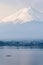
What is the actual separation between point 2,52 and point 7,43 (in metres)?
0.98

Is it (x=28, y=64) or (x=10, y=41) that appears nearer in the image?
(x=28, y=64)

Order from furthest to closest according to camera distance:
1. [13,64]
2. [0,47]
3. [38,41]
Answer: [0,47] → [38,41] → [13,64]

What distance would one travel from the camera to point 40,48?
9.94 m

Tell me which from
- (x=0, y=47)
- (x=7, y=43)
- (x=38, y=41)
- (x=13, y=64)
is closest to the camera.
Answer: (x=13, y=64)

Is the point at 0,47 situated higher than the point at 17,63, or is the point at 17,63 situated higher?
the point at 0,47

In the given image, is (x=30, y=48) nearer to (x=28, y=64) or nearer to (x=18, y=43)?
(x=18, y=43)

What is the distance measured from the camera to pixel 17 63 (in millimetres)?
7531

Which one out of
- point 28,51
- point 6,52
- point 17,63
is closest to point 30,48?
point 28,51

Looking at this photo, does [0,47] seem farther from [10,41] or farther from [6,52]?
[10,41]

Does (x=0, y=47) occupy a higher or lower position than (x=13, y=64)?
higher

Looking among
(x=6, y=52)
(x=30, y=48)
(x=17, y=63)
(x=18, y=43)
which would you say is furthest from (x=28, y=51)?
(x=17, y=63)

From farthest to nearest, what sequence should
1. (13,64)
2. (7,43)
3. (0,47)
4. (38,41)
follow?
(0,47), (7,43), (38,41), (13,64)

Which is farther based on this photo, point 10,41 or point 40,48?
point 40,48

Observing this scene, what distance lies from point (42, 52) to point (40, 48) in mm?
196
